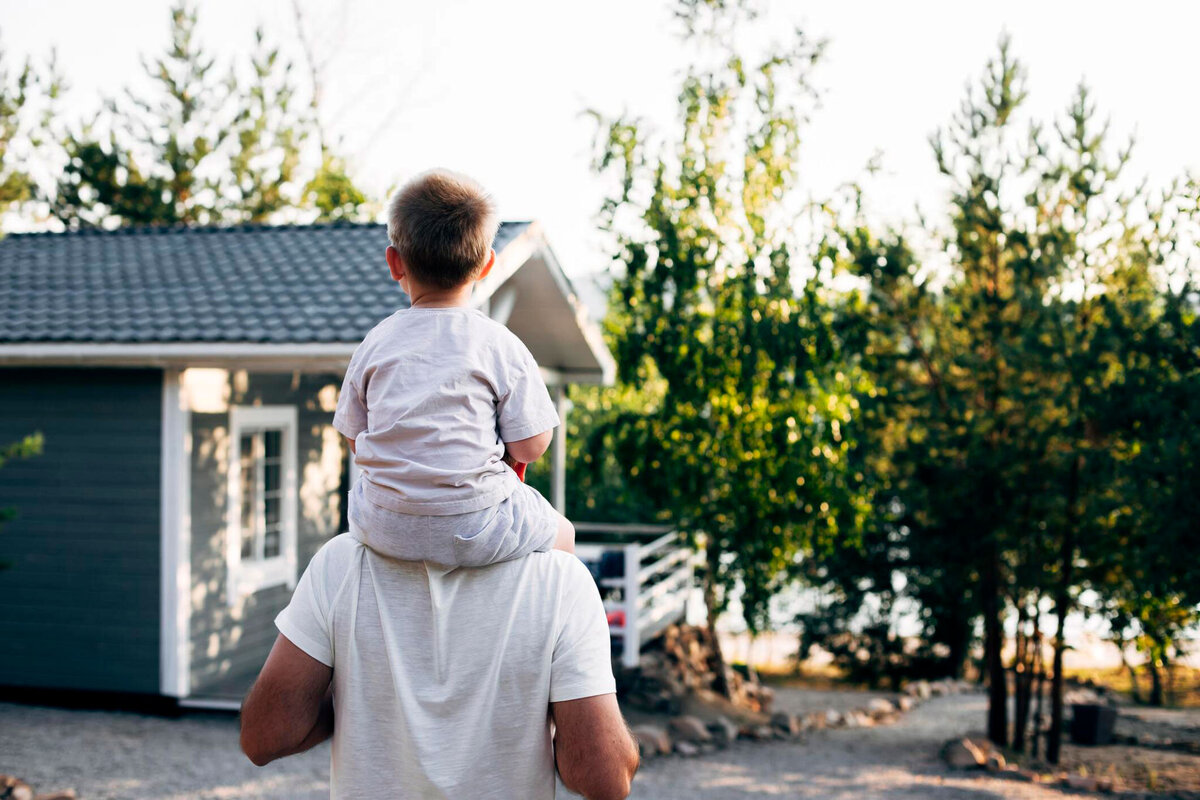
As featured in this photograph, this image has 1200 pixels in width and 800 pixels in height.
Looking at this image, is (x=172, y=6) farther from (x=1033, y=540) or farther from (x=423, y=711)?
(x=423, y=711)

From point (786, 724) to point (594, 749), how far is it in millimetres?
9745

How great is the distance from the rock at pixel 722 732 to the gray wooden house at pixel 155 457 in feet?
13.6


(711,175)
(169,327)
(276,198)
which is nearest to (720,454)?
(711,175)

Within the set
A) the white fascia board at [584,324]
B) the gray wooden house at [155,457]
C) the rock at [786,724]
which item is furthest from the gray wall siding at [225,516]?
the rock at [786,724]

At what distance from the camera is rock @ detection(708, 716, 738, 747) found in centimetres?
936

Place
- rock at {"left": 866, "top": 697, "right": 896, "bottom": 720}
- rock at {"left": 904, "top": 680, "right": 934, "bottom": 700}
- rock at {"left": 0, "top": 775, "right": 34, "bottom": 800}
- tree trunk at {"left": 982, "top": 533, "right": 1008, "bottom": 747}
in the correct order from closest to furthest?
rock at {"left": 0, "top": 775, "right": 34, "bottom": 800}, tree trunk at {"left": 982, "top": 533, "right": 1008, "bottom": 747}, rock at {"left": 866, "top": 697, "right": 896, "bottom": 720}, rock at {"left": 904, "top": 680, "right": 934, "bottom": 700}

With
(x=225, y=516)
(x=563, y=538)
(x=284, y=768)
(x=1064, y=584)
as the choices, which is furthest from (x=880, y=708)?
(x=563, y=538)

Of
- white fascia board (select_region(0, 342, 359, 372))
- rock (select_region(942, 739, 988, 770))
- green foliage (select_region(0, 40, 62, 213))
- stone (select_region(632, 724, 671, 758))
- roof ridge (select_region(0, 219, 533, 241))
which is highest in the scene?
green foliage (select_region(0, 40, 62, 213))

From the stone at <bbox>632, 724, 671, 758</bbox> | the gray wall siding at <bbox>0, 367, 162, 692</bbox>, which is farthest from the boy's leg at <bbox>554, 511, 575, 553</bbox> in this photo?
the stone at <bbox>632, 724, 671, 758</bbox>

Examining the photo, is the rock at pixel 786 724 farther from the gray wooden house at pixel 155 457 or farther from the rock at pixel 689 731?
the gray wooden house at pixel 155 457

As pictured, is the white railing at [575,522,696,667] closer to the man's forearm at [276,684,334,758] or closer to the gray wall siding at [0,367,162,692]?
the gray wall siding at [0,367,162,692]

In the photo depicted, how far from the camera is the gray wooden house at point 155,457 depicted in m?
7.76

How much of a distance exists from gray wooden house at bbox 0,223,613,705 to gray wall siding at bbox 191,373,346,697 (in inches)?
0.8

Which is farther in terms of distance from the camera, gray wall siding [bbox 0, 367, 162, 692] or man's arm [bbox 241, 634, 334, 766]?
gray wall siding [bbox 0, 367, 162, 692]
